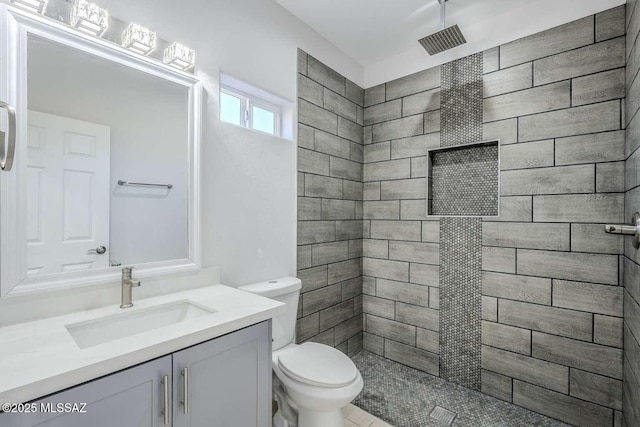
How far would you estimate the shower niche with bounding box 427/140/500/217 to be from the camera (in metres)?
2.29

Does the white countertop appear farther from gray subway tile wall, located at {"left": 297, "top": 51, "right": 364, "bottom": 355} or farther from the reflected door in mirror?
gray subway tile wall, located at {"left": 297, "top": 51, "right": 364, "bottom": 355}

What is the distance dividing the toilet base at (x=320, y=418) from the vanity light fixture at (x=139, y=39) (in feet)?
6.48

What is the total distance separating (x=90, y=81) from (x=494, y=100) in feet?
7.96

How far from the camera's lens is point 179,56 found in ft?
5.20

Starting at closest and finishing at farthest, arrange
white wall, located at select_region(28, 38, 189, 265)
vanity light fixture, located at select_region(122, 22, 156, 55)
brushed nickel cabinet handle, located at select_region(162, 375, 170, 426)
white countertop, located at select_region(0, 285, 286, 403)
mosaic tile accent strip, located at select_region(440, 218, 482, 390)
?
white countertop, located at select_region(0, 285, 286, 403)
brushed nickel cabinet handle, located at select_region(162, 375, 170, 426)
white wall, located at select_region(28, 38, 189, 265)
vanity light fixture, located at select_region(122, 22, 156, 55)
mosaic tile accent strip, located at select_region(440, 218, 482, 390)

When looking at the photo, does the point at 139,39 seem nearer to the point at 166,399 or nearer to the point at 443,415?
the point at 166,399

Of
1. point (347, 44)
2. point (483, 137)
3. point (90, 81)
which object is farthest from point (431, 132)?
point (90, 81)

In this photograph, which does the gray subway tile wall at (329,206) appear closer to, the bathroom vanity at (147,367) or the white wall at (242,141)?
the white wall at (242,141)

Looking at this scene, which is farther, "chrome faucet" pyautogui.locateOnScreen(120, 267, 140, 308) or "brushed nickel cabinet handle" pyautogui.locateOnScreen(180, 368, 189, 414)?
"chrome faucet" pyautogui.locateOnScreen(120, 267, 140, 308)

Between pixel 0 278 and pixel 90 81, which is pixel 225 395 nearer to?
pixel 0 278

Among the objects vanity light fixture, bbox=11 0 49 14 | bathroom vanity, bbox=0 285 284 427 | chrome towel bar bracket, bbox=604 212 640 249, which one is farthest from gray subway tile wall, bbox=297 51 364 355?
chrome towel bar bracket, bbox=604 212 640 249

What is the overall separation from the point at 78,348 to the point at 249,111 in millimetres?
1623

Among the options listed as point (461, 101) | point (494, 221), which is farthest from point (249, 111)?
point (494, 221)

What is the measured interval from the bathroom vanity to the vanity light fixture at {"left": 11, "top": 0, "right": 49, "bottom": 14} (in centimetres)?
119
